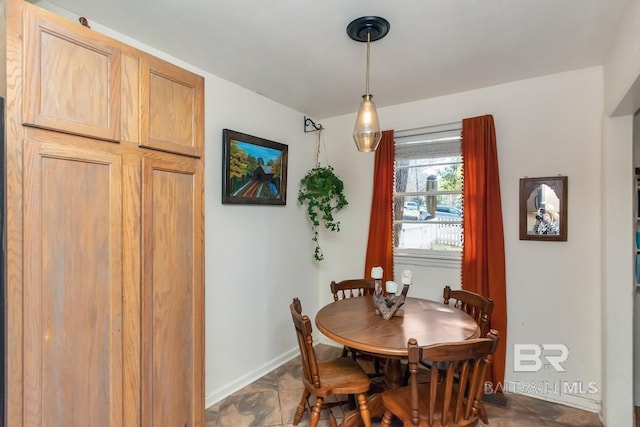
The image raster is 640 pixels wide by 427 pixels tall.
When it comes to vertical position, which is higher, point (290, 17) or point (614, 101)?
point (290, 17)

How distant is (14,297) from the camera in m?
1.08

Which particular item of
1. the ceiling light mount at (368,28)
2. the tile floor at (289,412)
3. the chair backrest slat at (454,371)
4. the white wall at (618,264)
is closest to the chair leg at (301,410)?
the tile floor at (289,412)

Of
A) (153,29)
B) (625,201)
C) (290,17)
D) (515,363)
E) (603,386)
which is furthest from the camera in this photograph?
(515,363)

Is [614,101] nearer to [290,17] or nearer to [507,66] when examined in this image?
[507,66]

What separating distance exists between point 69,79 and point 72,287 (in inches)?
30.7

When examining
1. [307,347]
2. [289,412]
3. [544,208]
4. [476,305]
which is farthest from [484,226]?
[289,412]

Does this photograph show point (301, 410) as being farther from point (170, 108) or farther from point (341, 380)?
point (170, 108)

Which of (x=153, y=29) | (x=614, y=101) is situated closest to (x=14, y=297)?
(x=153, y=29)

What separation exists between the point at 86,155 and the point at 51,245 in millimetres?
361

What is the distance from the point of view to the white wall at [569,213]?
2359mm

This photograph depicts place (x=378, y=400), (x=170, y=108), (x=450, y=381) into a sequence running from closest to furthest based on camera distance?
(x=450, y=381), (x=170, y=108), (x=378, y=400)

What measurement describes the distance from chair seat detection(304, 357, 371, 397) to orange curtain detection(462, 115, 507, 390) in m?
1.29

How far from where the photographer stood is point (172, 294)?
1574 millimetres

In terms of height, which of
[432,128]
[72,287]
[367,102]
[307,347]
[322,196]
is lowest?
[307,347]
